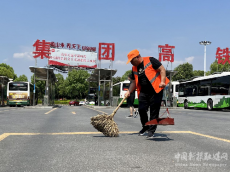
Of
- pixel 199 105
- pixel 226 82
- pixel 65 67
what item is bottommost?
pixel 199 105

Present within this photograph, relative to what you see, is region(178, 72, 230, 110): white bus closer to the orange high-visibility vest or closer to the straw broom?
the orange high-visibility vest

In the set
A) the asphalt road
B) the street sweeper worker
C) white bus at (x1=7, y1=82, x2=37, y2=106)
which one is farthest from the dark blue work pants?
white bus at (x1=7, y1=82, x2=37, y2=106)

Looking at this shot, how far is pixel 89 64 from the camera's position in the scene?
56031 millimetres

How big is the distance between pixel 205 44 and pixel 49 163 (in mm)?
58443

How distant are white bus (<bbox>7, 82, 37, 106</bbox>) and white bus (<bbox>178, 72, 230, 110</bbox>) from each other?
18484 millimetres

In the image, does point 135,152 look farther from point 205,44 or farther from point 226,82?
point 205,44

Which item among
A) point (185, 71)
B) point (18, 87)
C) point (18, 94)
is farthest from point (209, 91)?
point (185, 71)

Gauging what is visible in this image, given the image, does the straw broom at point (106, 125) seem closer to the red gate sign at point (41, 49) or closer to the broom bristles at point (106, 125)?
the broom bristles at point (106, 125)

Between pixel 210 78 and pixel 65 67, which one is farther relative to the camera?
pixel 65 67

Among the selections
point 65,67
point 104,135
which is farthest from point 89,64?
point 104,135

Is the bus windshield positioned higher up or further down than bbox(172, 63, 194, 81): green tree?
further down

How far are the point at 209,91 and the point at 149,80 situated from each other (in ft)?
59.6

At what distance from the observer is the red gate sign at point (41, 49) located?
133 feet

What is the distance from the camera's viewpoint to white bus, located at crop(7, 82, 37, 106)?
105ft
